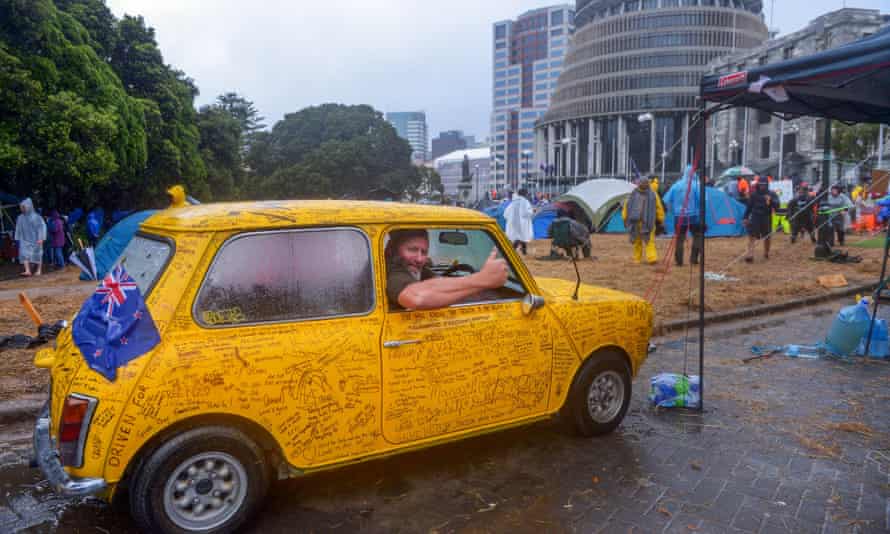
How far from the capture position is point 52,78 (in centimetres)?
1720

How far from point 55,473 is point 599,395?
3.43 meters

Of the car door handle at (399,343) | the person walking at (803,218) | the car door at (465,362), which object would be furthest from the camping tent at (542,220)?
the car door handle at (399,343)

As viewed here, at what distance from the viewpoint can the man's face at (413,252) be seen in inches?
153

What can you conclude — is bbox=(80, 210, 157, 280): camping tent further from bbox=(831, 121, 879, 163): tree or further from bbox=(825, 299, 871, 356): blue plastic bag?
bbox=(831, 121, 879, 163): tree

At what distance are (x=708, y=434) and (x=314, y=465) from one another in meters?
3.08

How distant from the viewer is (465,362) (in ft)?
12.4

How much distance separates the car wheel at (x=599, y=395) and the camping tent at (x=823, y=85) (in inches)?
99.8

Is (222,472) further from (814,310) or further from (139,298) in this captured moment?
(814,310)

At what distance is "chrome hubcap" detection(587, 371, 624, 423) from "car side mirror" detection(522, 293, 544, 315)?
0.84m

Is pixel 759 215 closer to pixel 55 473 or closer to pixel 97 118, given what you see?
pixel 55 473

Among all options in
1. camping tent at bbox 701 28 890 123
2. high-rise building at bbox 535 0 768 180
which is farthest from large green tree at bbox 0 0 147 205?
high-rise building at bbox 535 0 768 180

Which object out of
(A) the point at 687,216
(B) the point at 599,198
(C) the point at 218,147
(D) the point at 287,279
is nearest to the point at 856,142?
(B) the point at 599,198

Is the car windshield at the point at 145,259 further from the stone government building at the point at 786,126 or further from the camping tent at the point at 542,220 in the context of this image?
the stone government building at the point at 786,126

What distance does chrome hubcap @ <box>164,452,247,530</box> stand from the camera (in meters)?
3.04
